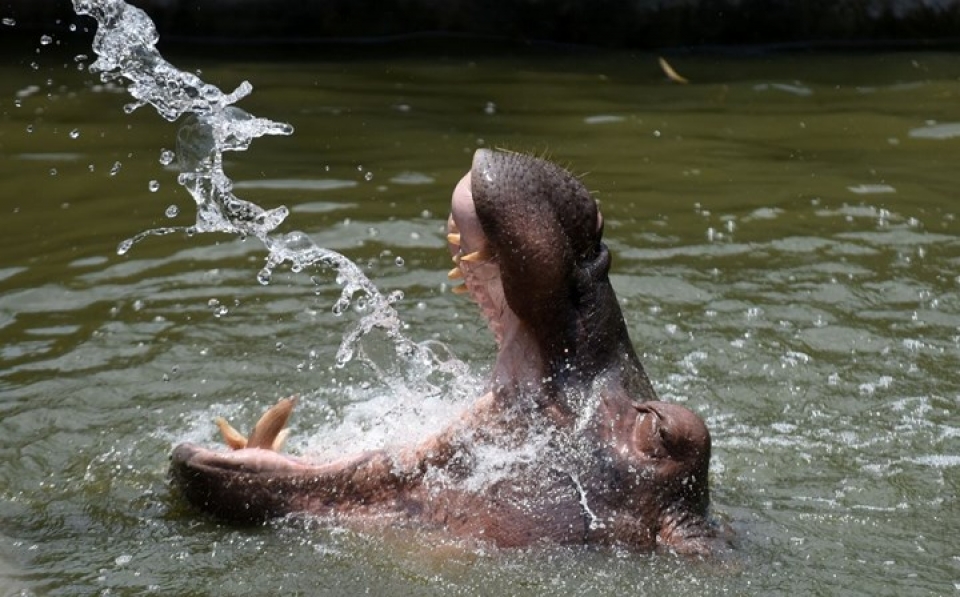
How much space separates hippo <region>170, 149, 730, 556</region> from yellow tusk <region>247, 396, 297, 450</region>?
284mm

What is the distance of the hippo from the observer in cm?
392

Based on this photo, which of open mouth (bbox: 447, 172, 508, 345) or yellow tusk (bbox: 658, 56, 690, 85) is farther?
yellow tusk (bbox: 658, 56, 690, 85)

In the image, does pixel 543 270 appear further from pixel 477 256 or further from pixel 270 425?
pixel 270 425

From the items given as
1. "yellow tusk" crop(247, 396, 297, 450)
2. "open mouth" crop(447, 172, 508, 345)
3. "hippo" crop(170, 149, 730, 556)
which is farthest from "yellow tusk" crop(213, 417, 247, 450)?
"open mouth" crop(447, 172, 508, 345)

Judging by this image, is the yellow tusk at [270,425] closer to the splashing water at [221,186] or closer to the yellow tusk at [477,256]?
the yellow tusk at [477,256]

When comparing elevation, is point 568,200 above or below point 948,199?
above

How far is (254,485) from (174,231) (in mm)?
3178

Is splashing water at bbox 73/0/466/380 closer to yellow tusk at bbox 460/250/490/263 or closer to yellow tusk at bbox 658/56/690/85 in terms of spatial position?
yellow tusk at bbox 460/250/490/263

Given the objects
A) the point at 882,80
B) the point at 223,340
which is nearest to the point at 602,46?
the point at 882,80

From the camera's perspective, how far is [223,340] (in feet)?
20.2

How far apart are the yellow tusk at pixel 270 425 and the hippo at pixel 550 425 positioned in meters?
0.28

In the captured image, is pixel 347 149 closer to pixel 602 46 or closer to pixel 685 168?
pixel 685 168

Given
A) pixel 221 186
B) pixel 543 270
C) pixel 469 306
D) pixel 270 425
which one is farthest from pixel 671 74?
pixel 543 270

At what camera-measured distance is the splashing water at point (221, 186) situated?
18.6 feet
